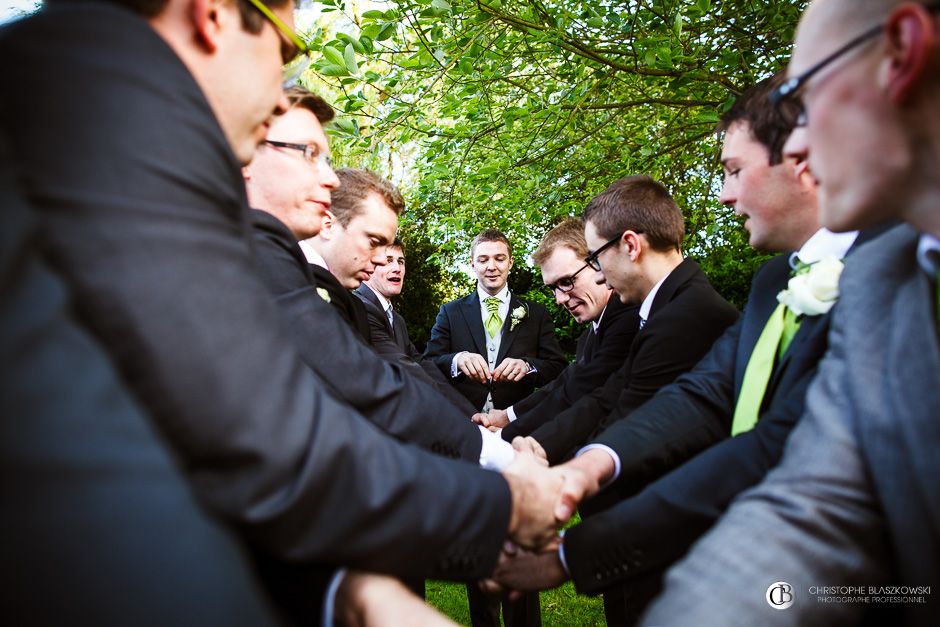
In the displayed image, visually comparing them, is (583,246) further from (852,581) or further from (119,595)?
(119,595)

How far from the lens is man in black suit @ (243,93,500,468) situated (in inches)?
110

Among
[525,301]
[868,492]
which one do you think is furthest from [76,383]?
[525,301]

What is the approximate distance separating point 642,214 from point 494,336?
417cm

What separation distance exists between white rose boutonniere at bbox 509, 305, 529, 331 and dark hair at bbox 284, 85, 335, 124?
471 cm

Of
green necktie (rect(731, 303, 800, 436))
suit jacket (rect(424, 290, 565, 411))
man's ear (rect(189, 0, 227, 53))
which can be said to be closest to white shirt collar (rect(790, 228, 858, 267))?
green necktie (rect(731, 303, 800, 436))

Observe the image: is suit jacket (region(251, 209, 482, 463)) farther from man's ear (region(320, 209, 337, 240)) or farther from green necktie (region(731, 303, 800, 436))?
man's ear (region(320, 209, 337, 240))

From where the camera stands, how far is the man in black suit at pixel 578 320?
490 centimetres

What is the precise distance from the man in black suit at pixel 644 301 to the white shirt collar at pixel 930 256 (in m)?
2.05

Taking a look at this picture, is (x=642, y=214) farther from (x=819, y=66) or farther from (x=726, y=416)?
(x=819, y=66)

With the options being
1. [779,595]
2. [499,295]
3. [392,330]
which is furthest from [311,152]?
[499,295]

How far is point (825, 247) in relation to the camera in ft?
9.58

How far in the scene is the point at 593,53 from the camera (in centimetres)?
575

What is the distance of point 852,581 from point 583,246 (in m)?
5.03

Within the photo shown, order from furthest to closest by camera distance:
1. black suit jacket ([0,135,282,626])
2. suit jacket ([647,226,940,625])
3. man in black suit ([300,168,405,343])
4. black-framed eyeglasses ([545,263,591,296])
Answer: black-framed eyeglasses ([545,263,591,296])
man in black suit ([300,168,405,343])
suit jacket ([647,226,940,625])
black suit jacket ([0,135,282,626])
